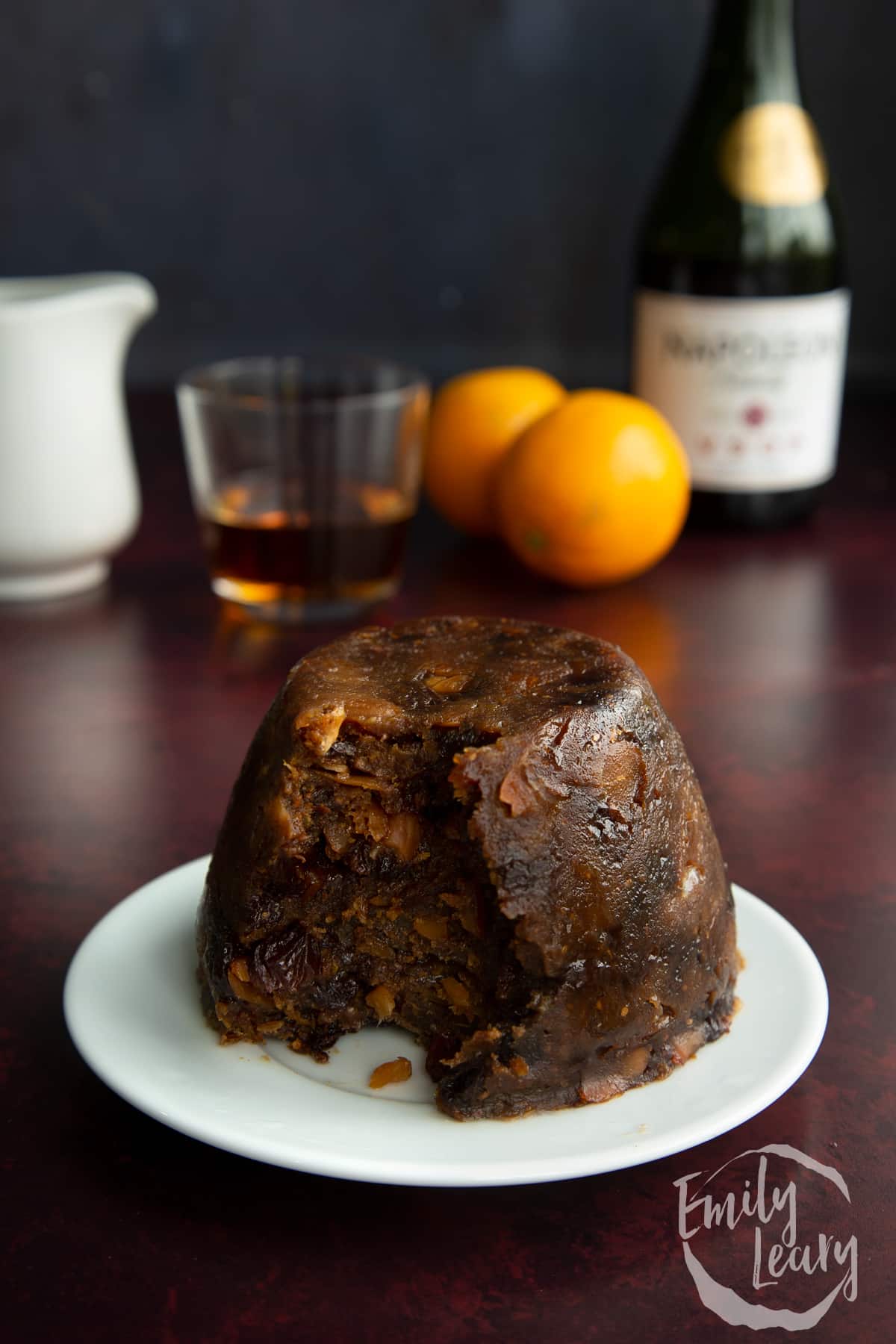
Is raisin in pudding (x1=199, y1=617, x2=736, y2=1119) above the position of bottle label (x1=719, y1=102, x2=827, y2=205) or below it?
below

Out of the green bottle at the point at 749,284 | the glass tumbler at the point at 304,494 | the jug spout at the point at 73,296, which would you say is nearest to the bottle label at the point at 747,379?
the green bottle at the point at 749,284

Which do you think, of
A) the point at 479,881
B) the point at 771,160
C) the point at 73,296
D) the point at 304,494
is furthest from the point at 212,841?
the point at 771,160

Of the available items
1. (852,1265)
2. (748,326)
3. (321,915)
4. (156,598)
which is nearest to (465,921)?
(321,915)

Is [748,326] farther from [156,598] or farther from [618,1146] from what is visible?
[618,1146]

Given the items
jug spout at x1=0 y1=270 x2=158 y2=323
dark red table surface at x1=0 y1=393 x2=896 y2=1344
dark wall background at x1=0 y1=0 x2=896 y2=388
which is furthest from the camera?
dark wall background at x1=0 y1=0 x2=896 y2=388

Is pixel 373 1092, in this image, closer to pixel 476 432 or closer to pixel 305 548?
pixel 305 548

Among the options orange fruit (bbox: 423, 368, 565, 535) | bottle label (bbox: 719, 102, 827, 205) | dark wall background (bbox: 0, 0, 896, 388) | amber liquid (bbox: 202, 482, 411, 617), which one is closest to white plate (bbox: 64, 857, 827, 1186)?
amber liquid (bbox: 202, 482, 411, 617)

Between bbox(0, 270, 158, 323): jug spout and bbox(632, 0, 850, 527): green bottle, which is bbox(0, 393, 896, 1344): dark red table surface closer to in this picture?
bbox(632, 0, 850, 527): green bottle
